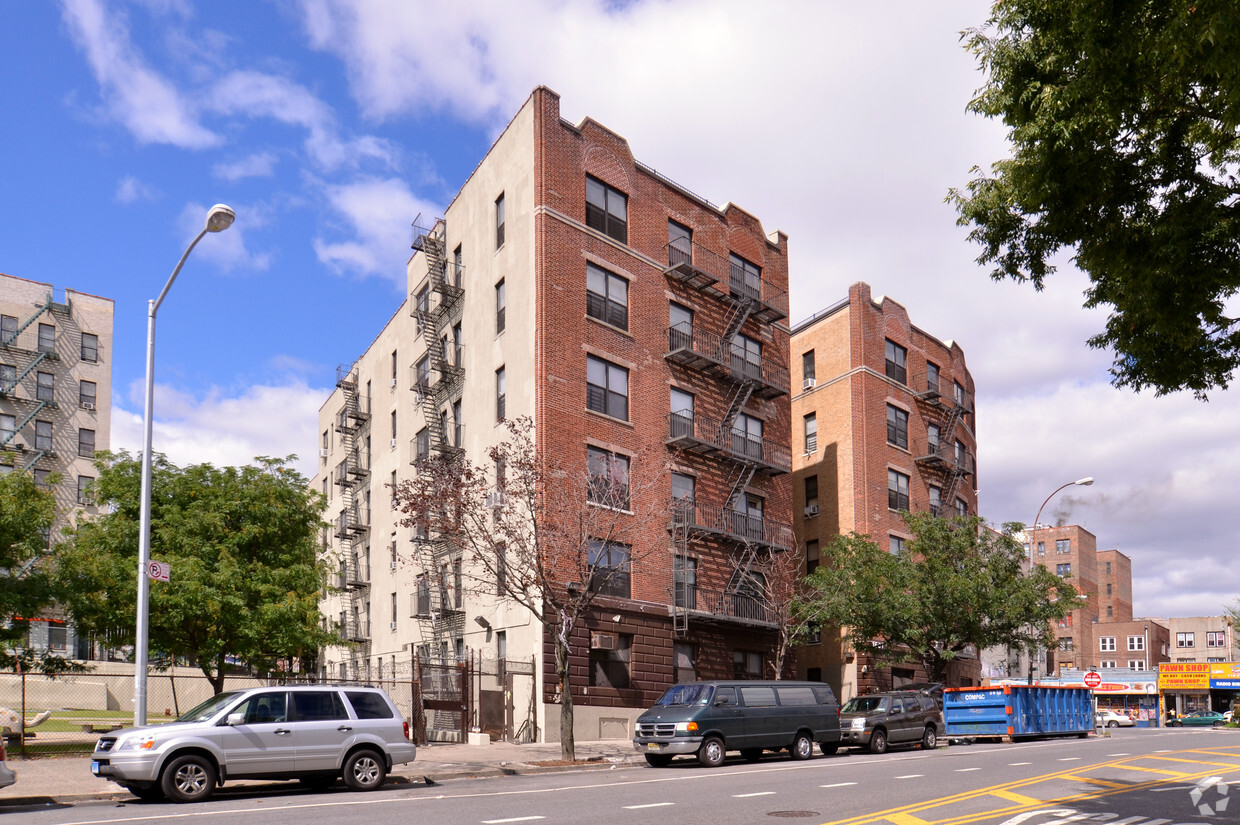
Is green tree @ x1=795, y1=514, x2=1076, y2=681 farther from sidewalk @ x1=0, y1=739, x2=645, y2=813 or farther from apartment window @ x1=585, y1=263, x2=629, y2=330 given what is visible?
sidewalk @ x1=0, y1=739, x2=645, y2=813

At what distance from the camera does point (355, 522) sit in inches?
2067

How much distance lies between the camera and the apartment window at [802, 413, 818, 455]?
1923 inches

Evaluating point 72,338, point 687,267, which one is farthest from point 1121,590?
point 72,338

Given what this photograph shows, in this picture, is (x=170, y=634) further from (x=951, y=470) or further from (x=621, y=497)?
(x=951, y=470)

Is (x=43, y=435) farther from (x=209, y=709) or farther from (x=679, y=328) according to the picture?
(x=209, y=709)

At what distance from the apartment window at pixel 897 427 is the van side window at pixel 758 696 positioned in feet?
83.4

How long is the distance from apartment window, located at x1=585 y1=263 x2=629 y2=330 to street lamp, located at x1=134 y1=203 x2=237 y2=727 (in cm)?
1715

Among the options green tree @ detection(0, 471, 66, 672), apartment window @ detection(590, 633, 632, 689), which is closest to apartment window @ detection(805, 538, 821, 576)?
apartment window @ detection(590, 633, 632, 689)

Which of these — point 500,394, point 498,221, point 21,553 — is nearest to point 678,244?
point 498,221

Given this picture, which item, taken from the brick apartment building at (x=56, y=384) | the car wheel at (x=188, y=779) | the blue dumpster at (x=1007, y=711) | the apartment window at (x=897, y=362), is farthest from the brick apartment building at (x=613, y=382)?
the brick apartment building at (x=56, y=384)

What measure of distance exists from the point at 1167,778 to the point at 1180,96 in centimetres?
1317

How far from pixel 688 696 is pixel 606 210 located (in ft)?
59.9

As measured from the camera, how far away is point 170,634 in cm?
3172

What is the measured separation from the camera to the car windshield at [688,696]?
23.4m
